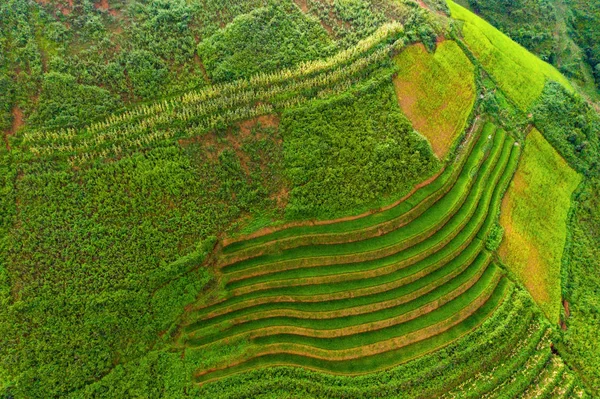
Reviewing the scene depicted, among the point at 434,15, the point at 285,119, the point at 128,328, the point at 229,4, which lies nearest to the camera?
the point at 128,328

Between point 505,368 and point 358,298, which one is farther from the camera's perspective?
point 358,298

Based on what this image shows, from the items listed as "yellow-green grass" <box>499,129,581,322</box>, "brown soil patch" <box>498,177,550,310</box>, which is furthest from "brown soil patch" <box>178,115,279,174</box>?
"yellow-green grass" <box>499,129,581,322</box>

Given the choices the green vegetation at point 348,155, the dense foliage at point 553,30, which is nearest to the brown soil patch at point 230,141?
the green vegetation at point 348,155

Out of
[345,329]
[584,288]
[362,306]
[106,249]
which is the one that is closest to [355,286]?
[362,306]

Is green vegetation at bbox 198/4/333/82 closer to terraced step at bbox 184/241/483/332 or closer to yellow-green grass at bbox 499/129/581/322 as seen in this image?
terraced step at bbox 184/241/483/332

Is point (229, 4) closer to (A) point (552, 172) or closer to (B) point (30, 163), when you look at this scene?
(B) point (30, 163)

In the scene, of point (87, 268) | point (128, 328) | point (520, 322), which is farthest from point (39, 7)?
point (520, 322)

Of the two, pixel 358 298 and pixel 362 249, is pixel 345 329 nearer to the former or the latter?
pixel 358 298
